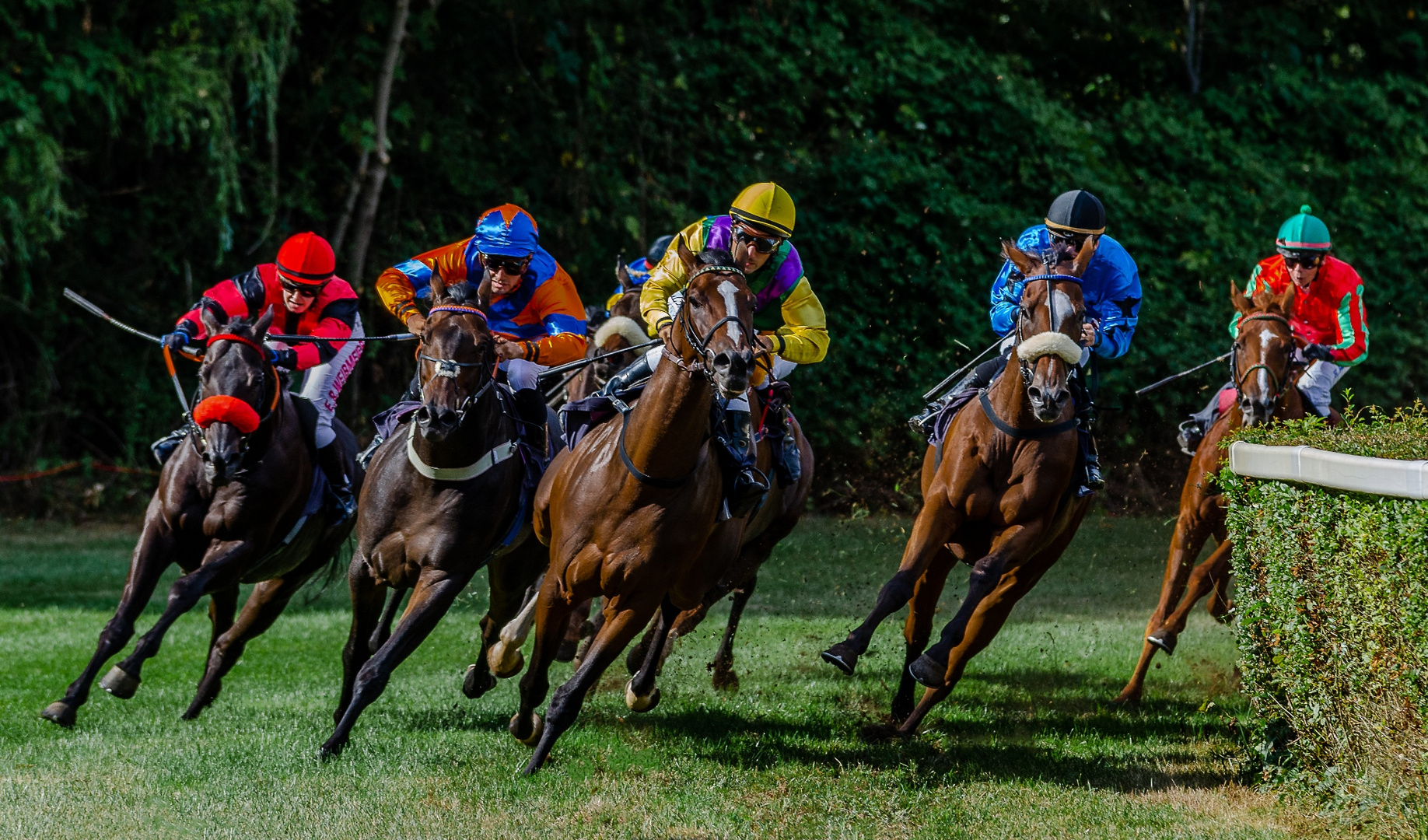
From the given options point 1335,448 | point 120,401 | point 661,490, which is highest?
point 1335,448

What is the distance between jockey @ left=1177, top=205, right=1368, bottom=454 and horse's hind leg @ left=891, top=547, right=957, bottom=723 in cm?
242

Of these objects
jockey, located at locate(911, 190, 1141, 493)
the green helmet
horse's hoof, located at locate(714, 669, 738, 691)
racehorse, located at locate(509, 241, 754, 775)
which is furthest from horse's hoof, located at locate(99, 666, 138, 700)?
the green helmet

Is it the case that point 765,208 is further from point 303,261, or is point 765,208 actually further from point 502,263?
point 303,261

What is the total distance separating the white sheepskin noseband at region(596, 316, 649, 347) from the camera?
8656 mm

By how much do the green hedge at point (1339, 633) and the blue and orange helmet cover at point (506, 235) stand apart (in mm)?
3566

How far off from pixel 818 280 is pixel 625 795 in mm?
11628

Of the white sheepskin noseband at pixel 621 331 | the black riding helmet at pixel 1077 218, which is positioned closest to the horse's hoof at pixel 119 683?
the white sheepskin noseband at pixel 621 331

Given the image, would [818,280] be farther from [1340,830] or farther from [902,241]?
[1340,830]

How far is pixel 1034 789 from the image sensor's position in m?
5.77

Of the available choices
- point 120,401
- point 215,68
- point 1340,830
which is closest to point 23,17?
point 215,68

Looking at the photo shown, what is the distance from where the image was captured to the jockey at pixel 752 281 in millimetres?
5988

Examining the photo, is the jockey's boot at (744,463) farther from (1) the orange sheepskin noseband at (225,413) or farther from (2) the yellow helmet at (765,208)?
(1) the orange sheepskin noseband at (225,413)

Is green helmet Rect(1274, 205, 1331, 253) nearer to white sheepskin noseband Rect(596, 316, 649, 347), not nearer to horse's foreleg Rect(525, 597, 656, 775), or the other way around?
white sheepskin noseband Rect(596, 316, 649, 347)

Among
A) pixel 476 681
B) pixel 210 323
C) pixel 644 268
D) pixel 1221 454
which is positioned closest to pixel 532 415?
pixel 476 681
